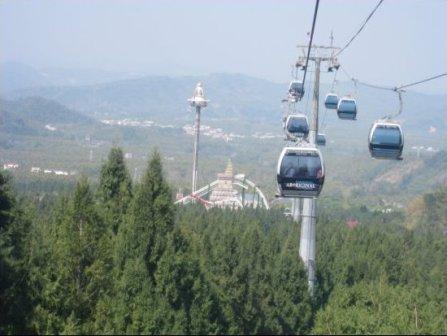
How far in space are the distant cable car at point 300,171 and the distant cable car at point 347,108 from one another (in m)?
7.84

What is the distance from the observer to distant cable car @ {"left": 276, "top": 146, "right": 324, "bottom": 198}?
16.1 metres

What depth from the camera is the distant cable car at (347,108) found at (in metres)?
23.8

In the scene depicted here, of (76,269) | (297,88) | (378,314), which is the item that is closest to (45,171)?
(297,88)

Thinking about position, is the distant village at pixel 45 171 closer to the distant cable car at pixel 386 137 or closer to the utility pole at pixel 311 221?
the utility pole at pixel 311 221

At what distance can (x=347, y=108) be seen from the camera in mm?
23797

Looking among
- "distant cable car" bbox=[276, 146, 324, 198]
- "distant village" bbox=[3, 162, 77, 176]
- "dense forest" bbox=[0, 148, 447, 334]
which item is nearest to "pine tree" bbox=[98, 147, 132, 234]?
"dense forest" bbox=[0, 148, 447, 334]

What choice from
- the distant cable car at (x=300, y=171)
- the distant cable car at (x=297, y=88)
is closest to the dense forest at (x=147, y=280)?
the distant cable car at (x=300, y=171)

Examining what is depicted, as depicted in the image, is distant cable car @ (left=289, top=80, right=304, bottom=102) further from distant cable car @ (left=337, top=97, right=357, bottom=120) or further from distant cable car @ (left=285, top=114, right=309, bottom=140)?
distant cable car @ (left=337, top=97, right=357, bottom=120)

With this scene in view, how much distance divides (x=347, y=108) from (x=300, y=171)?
26.5ft

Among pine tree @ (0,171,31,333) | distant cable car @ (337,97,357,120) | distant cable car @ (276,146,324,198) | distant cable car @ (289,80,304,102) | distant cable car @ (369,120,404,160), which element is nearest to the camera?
pine tree @ (0,171,31,333)

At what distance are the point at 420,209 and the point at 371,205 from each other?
2996 cm

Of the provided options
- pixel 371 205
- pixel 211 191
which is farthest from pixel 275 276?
pixel 371 205

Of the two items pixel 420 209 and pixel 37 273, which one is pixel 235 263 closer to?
pixel 37 273

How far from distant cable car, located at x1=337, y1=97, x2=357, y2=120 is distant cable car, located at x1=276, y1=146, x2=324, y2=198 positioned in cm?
784
